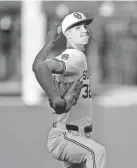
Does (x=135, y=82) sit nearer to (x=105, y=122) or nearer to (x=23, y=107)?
(x=23, y=107)

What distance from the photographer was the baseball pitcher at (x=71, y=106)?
3.27 meters

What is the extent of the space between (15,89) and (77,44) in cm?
1387

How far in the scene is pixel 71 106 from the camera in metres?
3.30

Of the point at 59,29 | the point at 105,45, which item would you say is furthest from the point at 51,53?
the point at 59,29

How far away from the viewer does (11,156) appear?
6.51m

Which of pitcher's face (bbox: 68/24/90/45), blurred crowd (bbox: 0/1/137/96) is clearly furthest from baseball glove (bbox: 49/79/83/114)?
blurred crowd (bbox: 0/1/137/96)

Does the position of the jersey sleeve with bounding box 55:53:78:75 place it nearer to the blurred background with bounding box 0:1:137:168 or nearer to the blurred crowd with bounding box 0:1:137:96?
the blurred background with bounding box 0:1:137:168

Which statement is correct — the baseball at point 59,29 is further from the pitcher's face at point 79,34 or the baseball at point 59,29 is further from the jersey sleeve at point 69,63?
the jersey sleeve at point 69,63

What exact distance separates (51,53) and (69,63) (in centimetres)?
965

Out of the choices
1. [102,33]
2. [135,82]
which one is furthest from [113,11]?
[135,82]

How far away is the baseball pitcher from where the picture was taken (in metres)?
3.27

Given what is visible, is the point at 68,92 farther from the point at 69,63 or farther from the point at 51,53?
the point at 51,53

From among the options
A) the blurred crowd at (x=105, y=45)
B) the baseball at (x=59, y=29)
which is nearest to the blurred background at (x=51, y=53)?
the blurred crowd at (x=105, y=45)

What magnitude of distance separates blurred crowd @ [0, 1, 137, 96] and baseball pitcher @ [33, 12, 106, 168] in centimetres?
1272
